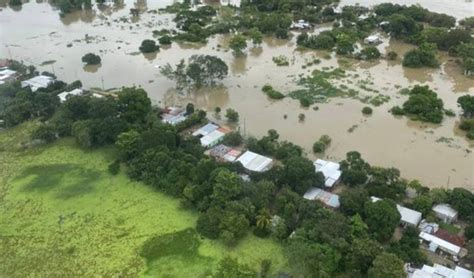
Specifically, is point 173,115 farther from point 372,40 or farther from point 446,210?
point 372,40

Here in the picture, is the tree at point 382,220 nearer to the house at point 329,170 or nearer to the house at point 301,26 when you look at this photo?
the house at point 329,170

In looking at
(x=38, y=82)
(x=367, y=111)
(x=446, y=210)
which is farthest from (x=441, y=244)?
(x=38, y=82)

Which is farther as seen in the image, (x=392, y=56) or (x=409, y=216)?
(x=392, y=56)

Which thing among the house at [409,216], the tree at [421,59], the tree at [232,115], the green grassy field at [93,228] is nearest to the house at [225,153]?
the tree at [232,115]

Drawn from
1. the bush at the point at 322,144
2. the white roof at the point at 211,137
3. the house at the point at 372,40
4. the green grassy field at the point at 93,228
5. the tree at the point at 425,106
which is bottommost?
the green grassy field at the point at 93,228

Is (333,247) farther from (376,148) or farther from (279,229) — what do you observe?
(376,148)
